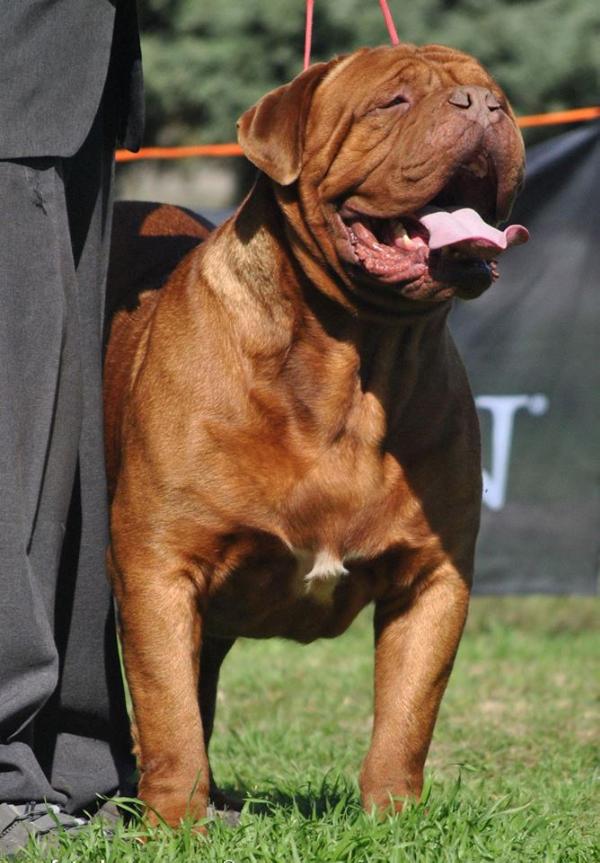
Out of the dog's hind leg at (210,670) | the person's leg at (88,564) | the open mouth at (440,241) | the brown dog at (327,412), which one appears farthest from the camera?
the dog's hind leg at (210,670)

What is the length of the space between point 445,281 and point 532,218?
378cm

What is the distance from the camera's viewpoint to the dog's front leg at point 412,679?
12.2ft

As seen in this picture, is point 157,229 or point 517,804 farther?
point 157,229

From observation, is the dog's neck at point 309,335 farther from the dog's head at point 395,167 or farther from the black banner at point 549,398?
the black banner at point 549,398

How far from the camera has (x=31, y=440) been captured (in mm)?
3645

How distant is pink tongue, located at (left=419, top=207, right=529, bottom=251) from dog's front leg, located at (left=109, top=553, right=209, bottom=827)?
3.15 feet

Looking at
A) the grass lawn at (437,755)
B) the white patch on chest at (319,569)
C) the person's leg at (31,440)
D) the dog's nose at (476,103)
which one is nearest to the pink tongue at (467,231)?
the dog's nose at (476,103)

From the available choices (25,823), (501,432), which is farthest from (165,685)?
(501,432)

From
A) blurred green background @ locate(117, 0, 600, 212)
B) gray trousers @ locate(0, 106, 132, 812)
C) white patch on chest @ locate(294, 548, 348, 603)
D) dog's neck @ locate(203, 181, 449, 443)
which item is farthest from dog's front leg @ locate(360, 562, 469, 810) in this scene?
blurred green background @ locate(117, 0, 600, 212)

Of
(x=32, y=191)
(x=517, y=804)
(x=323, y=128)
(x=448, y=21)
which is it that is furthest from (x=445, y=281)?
(x=448, y=21)

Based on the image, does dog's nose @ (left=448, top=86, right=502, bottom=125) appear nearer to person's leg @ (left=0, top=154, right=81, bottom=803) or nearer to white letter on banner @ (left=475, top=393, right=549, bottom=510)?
person's leg @ (left=0, top=154, right=81, bottom=803)

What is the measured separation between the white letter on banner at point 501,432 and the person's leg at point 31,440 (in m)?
3.52

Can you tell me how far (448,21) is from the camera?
1001 cm

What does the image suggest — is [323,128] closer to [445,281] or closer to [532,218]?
[445,281]
